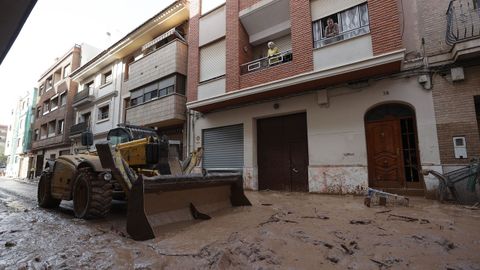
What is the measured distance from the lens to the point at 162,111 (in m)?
13.3

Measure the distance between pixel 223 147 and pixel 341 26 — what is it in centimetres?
669

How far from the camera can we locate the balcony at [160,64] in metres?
13.3

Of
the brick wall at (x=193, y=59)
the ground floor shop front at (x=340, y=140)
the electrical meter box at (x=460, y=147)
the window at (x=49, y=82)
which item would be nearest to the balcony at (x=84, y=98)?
the window at (x=49, y=82)

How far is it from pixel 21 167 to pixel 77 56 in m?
19.4

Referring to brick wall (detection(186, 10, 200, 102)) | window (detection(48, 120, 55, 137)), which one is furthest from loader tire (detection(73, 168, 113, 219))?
window (detection(48, 120, 55, 137))

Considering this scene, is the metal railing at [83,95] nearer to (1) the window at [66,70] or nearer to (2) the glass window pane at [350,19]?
(1) the window at [66,70]

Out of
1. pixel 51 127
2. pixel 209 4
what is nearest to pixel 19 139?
pixel 51 127

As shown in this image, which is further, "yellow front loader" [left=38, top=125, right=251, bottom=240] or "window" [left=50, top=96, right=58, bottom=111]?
"window" [left=50, top=96, right=58, bottom=111]

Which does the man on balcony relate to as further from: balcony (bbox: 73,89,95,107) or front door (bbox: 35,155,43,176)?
front door (bbox: 35,155,43,176)

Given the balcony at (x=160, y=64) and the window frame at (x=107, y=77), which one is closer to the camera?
the balcony at (x=160, y=64)

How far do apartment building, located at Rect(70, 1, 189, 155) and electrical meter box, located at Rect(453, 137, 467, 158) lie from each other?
27.8ft

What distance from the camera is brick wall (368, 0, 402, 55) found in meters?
7.47

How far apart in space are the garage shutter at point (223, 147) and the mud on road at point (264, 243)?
6.47m

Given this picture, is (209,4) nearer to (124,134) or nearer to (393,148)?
(124,134)
